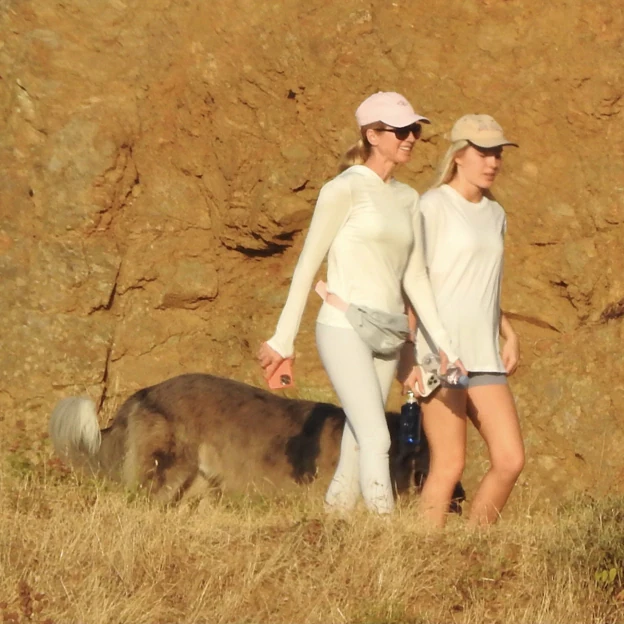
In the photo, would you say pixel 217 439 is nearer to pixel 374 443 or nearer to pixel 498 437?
pixel 374 443

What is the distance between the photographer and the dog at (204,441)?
27.8 feet

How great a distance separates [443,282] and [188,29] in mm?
3871

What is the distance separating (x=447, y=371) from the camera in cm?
682

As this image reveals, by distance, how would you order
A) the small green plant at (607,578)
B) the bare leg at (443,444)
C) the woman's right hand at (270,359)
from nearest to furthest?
the small green plant at (607,578) < the woman's right hand at (270,359) < the bare leg at (443,444)

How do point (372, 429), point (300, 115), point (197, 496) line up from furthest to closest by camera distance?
1. point (300, 115)
2. point (197, 496)
3. point (372, 429)

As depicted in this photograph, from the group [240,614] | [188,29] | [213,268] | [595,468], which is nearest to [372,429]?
[240,614]

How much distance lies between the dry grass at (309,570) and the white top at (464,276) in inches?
35.2

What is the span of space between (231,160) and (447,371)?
12.1 feet

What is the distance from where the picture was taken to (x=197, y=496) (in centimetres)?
858

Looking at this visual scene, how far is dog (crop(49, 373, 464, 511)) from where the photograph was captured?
8.48m

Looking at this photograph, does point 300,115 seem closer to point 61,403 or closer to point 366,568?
point 61,403

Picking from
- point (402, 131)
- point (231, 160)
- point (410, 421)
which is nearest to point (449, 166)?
point (402, 131)

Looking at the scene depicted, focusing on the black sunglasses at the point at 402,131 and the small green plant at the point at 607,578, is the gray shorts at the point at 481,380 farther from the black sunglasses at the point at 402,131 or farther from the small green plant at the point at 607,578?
the black sunglasses at the point at 402,131

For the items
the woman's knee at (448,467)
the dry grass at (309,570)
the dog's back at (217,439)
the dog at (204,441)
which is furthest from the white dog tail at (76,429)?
the woman's knee at (448,467)
